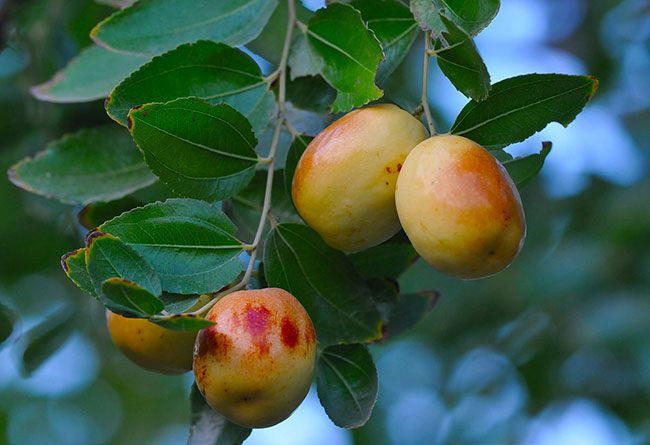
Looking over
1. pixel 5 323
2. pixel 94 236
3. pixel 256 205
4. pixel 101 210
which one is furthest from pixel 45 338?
pixel 94 236

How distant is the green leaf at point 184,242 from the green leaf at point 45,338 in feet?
2.45

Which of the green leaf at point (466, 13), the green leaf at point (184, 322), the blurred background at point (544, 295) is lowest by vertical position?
the blurred background at point (544, 295)

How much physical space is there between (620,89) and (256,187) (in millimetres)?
2182

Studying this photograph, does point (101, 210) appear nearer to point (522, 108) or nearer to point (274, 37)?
point (274, 37)

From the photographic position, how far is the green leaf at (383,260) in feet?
4.17

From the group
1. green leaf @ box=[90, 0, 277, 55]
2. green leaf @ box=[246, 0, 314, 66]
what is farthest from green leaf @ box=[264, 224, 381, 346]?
green leaf @ box=[246, 0, 314, 66]

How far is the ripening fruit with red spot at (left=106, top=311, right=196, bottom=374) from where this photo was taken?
1088 millimetres

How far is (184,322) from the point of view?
2.96 ft

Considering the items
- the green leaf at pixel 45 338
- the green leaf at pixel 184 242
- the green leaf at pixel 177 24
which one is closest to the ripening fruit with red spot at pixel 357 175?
the green leaf at pixel 184 242

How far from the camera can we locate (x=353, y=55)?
116cm

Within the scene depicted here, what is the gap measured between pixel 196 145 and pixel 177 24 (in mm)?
284

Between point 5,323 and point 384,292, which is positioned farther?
point 5,323

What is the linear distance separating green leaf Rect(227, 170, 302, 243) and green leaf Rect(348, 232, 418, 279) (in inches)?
4.0

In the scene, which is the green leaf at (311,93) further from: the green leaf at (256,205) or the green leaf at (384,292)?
the green leaf at (384,292)
